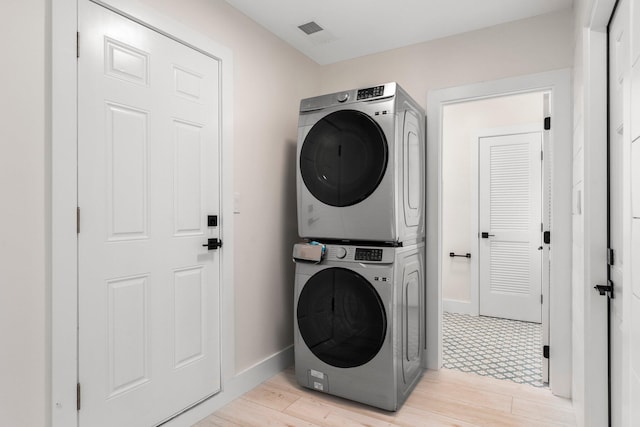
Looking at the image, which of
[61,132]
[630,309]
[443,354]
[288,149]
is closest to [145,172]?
[61,132]

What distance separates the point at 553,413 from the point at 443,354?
3.12 feet

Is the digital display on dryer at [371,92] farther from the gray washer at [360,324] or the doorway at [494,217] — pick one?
the doorway at [494,217]

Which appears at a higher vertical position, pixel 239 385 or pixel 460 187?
pixel 460 187

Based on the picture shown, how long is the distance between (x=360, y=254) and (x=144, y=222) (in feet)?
3.89

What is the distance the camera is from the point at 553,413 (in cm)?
215

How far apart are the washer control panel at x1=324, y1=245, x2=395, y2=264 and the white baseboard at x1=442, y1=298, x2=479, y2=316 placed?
8.43 feet

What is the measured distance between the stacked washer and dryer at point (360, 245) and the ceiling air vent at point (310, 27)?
1.84ft

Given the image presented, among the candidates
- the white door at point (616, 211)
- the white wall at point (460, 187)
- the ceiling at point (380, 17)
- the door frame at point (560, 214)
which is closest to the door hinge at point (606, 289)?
the white door at point (616, 211)

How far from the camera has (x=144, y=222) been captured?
5.96 ft

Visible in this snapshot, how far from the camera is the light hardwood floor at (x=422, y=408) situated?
2.06 m

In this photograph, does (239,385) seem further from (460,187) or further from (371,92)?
(460,187)

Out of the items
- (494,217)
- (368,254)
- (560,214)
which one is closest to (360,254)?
(368,254)

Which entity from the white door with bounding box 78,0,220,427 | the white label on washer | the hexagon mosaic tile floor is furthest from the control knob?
the hexagon mosaic tile floor

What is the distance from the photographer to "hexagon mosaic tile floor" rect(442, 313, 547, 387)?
270 centimetres
